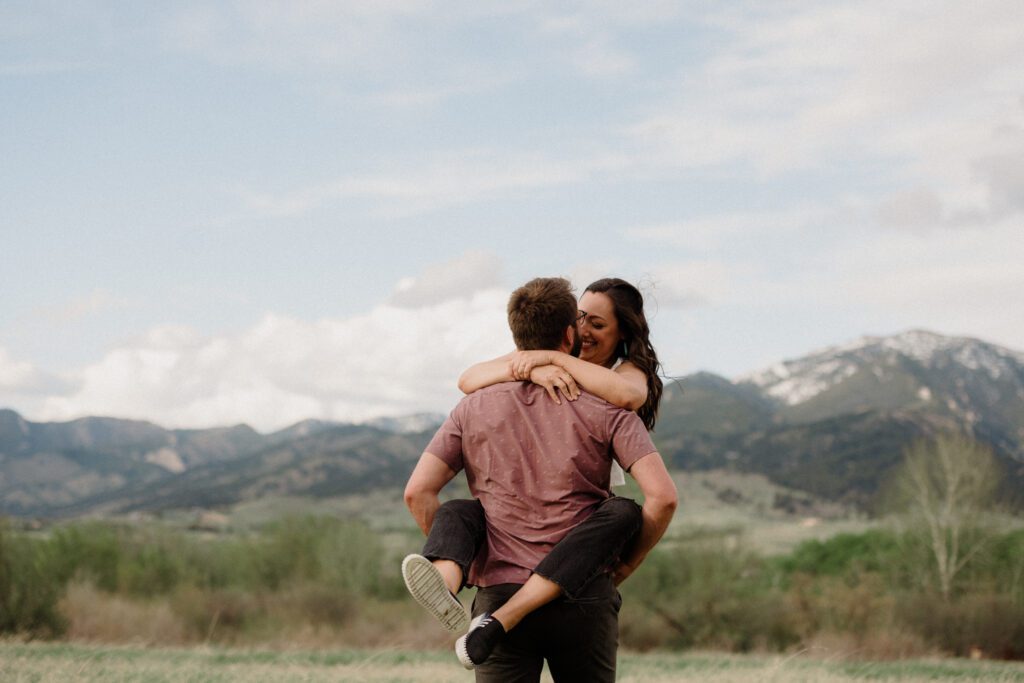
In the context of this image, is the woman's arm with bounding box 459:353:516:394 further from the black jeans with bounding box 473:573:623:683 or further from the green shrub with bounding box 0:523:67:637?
the green shrub with bounding box 0:523:67:637

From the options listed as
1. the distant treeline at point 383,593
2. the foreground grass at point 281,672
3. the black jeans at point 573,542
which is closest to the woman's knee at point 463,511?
the black jeans at point 573,542

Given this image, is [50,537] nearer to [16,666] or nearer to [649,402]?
[16,666]

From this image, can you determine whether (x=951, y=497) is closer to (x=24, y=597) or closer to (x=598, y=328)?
(x=24, y=597)

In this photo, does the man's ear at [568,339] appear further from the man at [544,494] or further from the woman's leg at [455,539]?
the woman's leg at [455,539]

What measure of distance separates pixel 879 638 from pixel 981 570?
1683 cm

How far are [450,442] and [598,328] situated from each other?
43.5 inches

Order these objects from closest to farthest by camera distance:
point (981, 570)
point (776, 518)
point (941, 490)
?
point (981, 570) → point (941, 490) → point (776, 518)

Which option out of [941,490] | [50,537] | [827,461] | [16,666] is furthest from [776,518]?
[16,666]

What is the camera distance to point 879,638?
2288cm

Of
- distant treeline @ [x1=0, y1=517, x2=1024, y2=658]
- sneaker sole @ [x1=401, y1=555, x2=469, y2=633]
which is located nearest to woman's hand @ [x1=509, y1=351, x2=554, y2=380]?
sneaker sole @ [x1=401, y1=555, x2=469, y2=633]

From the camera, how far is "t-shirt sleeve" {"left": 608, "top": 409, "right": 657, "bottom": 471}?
370 cm

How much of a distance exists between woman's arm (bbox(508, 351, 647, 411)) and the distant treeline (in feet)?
56.9

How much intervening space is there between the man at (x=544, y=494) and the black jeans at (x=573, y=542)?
45mm

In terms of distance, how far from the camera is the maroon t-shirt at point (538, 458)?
12.2 ft
